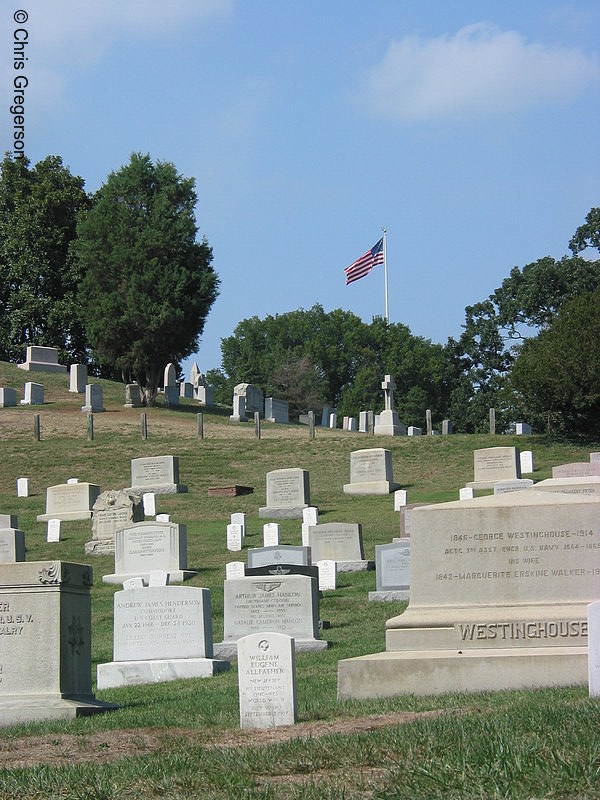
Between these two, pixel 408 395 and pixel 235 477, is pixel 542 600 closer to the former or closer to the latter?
pixel 235 477

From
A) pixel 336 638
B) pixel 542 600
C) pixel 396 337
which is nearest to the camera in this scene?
pixel 542 600

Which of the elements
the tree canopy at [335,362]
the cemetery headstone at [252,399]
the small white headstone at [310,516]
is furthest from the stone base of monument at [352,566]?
the tree canopy at [335,362]

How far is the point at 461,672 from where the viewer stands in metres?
9.19

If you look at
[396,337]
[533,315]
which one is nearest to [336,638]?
[533,315]

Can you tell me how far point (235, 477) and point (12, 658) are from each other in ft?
81.4

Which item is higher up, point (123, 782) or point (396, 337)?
point (396, 337)

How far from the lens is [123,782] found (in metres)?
5.98

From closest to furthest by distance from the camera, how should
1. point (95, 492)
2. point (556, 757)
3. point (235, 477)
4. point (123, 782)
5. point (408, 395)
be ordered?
point (556, 757) → point (123, 782) → point (95, 492) → point (235, 477) → point (408, 395)

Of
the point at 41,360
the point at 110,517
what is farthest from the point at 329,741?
the point at 41,360

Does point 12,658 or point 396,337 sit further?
point 396,337

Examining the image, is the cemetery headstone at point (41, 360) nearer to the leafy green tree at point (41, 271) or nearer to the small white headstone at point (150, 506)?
the leafy green tree at point (41, 271)

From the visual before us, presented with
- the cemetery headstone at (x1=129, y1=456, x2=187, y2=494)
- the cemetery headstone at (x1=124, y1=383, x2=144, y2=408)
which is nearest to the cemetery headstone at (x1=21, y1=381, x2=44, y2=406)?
the cemetery headstone at (x1=124, y1=383, x2=144, y2=408)

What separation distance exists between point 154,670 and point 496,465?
19951 mm

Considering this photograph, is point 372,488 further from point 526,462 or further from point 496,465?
point 526,462
